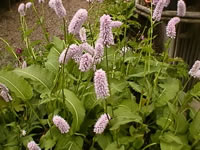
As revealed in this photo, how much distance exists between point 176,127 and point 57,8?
0.74m

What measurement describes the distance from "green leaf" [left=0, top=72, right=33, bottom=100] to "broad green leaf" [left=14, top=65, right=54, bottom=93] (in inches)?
2.9

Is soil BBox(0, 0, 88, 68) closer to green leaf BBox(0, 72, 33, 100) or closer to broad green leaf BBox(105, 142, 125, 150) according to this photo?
green leaf BBox(0, 72, 33, 100)

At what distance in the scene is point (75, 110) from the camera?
123 centimetres

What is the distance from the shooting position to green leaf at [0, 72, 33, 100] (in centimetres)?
135

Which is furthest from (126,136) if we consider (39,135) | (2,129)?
(2,129)

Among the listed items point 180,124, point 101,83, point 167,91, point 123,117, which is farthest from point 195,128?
point 101,83

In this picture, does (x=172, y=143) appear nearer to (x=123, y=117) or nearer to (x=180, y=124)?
(x=180, y=124)

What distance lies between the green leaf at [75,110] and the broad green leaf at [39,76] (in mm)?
233

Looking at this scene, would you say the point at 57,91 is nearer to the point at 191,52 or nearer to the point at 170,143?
the point at 170,143

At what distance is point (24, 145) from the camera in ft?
4.17

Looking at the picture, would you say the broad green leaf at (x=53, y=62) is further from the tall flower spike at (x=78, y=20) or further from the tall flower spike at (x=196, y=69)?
the tall flower spike at (x=196, y=69)

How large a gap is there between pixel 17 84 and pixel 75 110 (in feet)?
1.11

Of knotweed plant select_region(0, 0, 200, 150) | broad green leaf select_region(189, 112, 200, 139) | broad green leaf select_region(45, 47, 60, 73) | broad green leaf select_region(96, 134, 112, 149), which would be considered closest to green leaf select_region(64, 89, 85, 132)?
knotweed plant select_region(0, 0, 200, 150)

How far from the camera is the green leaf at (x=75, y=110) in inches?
48.3
